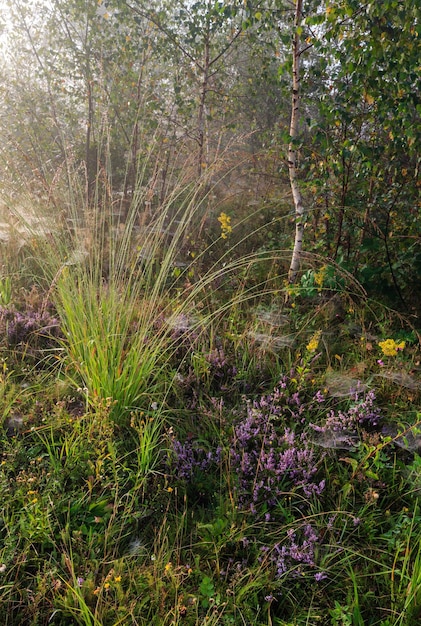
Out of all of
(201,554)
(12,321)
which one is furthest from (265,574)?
(12,321)

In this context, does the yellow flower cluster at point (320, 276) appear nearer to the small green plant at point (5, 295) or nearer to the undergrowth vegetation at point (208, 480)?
the undergrowth vegetation at point (208, 480)

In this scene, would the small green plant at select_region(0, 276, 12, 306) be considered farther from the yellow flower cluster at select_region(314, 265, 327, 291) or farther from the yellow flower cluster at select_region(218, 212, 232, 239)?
the yellow flower cluster at select_region(314, 265, 327, 291)

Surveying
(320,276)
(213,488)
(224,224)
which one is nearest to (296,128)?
(224,224)

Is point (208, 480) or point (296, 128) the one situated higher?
point (296, 128)

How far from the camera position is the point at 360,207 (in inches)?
147

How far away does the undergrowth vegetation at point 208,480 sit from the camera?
1510mm

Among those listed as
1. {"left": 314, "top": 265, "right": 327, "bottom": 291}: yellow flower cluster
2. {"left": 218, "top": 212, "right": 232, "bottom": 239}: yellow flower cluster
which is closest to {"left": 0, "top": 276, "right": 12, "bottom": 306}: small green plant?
{"left": 218, "top": 212, "right": 232, "bottom": 239}: yellow flower cluster

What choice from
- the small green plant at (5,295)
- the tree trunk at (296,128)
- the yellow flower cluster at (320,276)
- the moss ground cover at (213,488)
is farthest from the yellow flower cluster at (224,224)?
the small green plant at (5,295)

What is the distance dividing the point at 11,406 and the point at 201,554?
1.22m

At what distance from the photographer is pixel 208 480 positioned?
2.00m

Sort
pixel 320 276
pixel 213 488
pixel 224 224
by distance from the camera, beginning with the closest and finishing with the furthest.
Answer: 1. pixel 213 488
2. pixel 320 276
3. pixel 224 224

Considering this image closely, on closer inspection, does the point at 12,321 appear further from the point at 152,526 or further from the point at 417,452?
the point at 417,452

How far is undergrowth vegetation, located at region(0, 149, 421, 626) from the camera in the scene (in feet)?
4.95

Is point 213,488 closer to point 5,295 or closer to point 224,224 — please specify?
point 5,295
